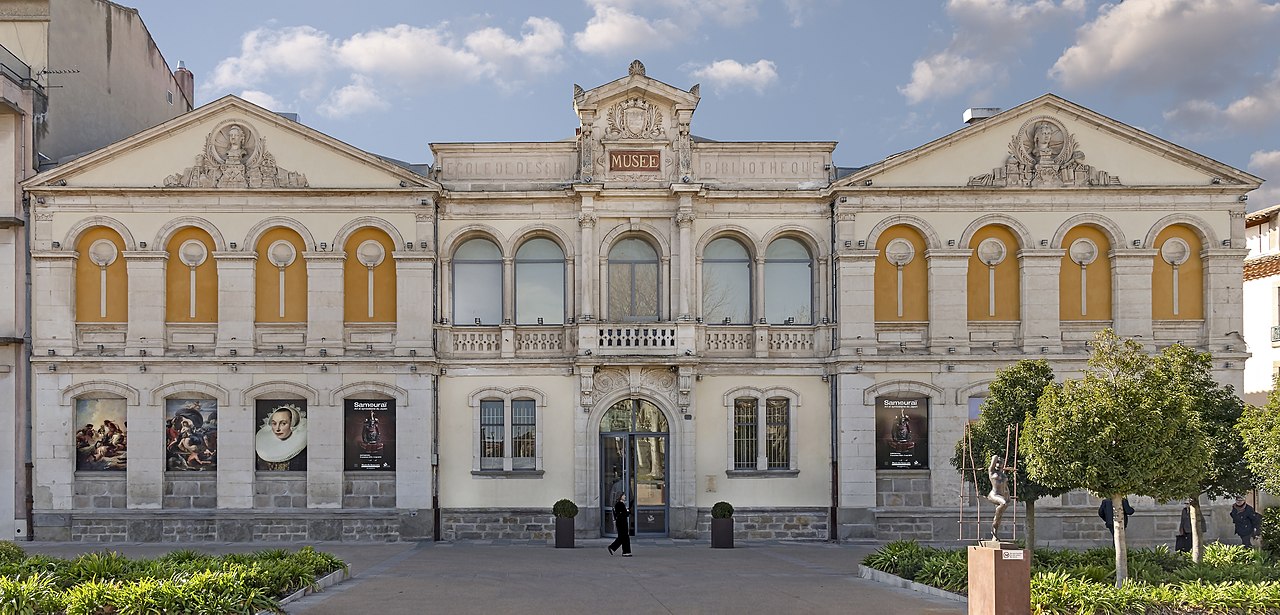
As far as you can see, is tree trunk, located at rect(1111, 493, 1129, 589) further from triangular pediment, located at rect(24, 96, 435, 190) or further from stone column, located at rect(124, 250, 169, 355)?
stone column, located at rect(124, 250, 169, 355)

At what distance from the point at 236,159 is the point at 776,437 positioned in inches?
644

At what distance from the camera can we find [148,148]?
31.1m

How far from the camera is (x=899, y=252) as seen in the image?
31453 mm

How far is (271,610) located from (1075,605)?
39.6 ft

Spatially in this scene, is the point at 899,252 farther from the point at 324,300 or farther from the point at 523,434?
the point at 324,300

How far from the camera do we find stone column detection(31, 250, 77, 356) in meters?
30.7

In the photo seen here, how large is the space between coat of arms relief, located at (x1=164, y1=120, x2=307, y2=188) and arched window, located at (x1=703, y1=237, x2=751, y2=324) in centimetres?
1126

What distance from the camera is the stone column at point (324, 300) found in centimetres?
3091

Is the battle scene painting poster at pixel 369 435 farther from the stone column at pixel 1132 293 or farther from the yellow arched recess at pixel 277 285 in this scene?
the stone column at pixel 1132 293

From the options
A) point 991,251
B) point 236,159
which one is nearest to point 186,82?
point 236,159

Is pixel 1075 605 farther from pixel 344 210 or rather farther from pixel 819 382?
pixel 344 210

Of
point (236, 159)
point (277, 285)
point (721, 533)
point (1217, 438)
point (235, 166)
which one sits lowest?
point (721, 533)

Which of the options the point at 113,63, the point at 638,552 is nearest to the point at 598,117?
the point at 638,552

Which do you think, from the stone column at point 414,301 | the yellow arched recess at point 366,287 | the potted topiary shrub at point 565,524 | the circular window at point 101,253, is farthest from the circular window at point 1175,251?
the circular window at point 101,253
